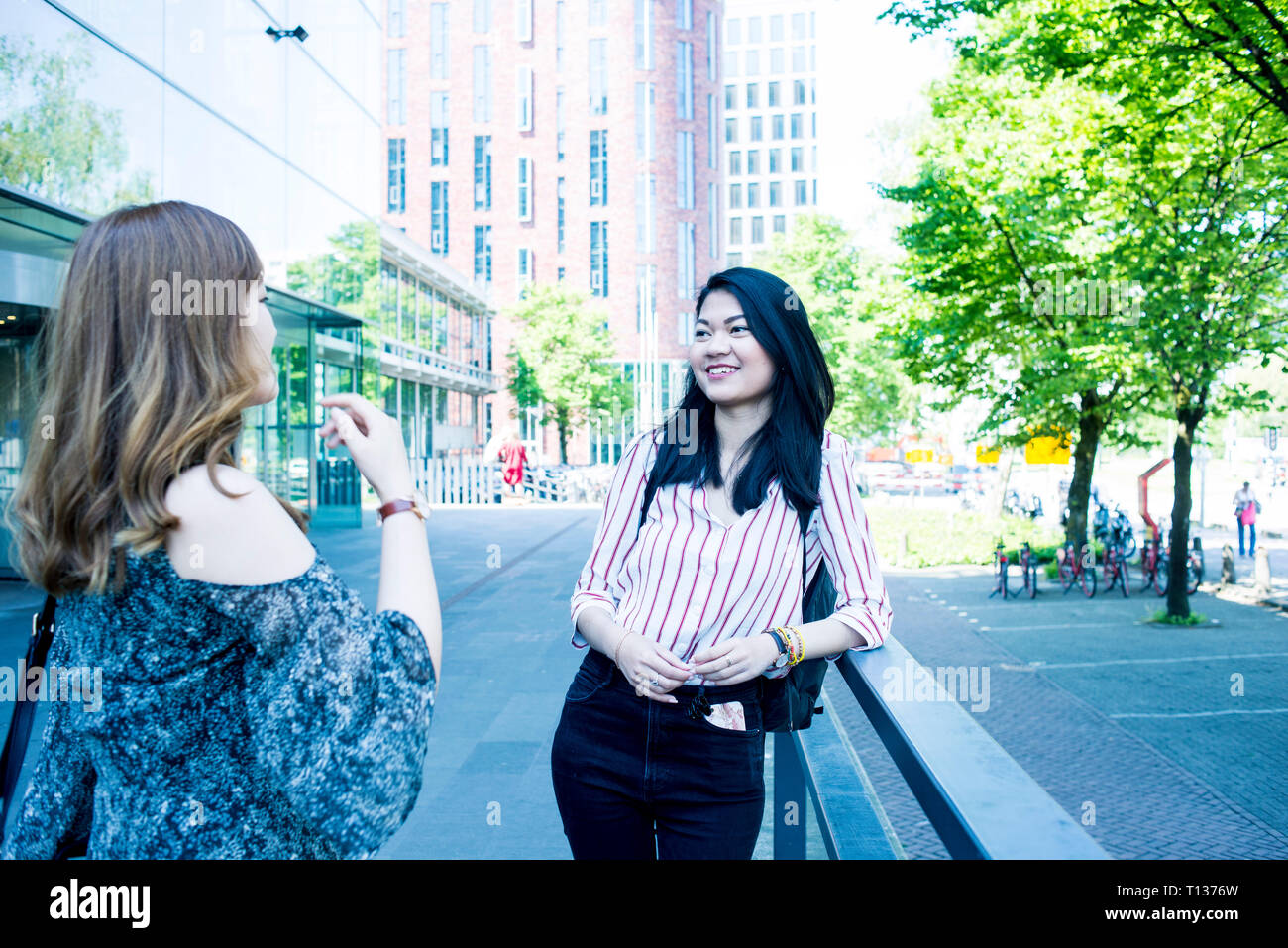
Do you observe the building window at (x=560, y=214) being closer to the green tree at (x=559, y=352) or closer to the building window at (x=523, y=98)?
the building window at (x=523, y=98)

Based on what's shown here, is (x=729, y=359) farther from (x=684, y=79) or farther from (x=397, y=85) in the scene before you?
(x=684, y=79)

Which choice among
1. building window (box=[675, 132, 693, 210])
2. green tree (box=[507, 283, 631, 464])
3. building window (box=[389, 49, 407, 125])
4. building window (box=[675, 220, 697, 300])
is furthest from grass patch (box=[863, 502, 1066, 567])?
building window (box=[389, 49, 407, 125])

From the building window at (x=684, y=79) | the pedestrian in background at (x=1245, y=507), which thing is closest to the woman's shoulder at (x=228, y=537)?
the pedestrian in background at (x=1245, y=507)

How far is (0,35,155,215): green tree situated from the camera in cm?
901

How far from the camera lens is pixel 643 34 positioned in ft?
187

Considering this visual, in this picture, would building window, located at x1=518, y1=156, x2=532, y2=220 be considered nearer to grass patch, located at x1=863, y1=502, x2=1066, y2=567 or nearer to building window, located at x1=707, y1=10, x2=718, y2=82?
building window, located at x1=707, y1=10, x2=718, y2=82

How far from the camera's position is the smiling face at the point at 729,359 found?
1.99 meters

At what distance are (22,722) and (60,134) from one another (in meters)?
10.1

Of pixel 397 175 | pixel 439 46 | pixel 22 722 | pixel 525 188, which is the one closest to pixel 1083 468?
pixel 22 722

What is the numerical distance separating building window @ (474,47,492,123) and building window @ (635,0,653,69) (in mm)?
7792

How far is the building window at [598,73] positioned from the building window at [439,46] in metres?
7.51

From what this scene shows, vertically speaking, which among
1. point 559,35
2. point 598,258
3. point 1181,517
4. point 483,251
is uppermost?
point 559,35

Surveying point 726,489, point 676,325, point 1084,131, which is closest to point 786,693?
point 726,489
